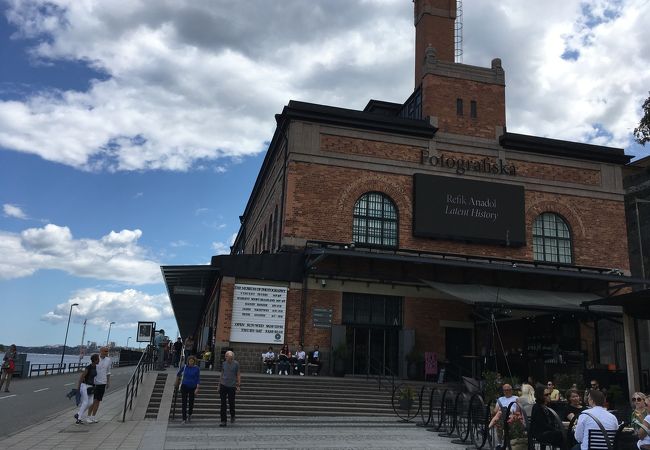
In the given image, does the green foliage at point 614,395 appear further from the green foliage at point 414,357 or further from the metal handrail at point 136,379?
the metal handrail at point 136,379

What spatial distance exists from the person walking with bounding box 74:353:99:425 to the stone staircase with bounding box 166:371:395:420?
2080 mm

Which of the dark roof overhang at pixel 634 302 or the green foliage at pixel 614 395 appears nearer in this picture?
the dark roof overhang at pixel 634 302

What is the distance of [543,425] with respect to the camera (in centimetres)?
794

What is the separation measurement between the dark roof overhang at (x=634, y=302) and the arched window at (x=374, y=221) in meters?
9.59

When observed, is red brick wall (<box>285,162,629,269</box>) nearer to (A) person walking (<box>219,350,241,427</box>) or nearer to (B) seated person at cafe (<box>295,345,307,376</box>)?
(B) seated person at cafe (<box>295,345,307,376</box>)

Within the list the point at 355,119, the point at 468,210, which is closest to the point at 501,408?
the point at 468,210

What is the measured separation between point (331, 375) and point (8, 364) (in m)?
12.1

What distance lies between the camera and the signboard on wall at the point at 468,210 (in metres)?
23.9

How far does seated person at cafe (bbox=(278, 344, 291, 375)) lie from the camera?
1948 cm

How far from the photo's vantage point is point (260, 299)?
2134 centimetres

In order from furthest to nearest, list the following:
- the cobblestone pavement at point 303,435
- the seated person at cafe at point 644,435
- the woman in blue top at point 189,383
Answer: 1. the woman in blue top at point 189,383
2. the cobblestone pavement at point 303,435
3. the seated person at cafe at point 644,435

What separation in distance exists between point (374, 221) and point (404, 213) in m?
1.39

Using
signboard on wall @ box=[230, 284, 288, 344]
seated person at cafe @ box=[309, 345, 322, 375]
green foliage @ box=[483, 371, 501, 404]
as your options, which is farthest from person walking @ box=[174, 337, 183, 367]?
green foliage @ box=[483, 371, 501, 404]

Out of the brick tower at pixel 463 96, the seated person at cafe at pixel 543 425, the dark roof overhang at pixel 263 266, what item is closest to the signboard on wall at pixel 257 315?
the dark roof overhang at pixel 263 266
